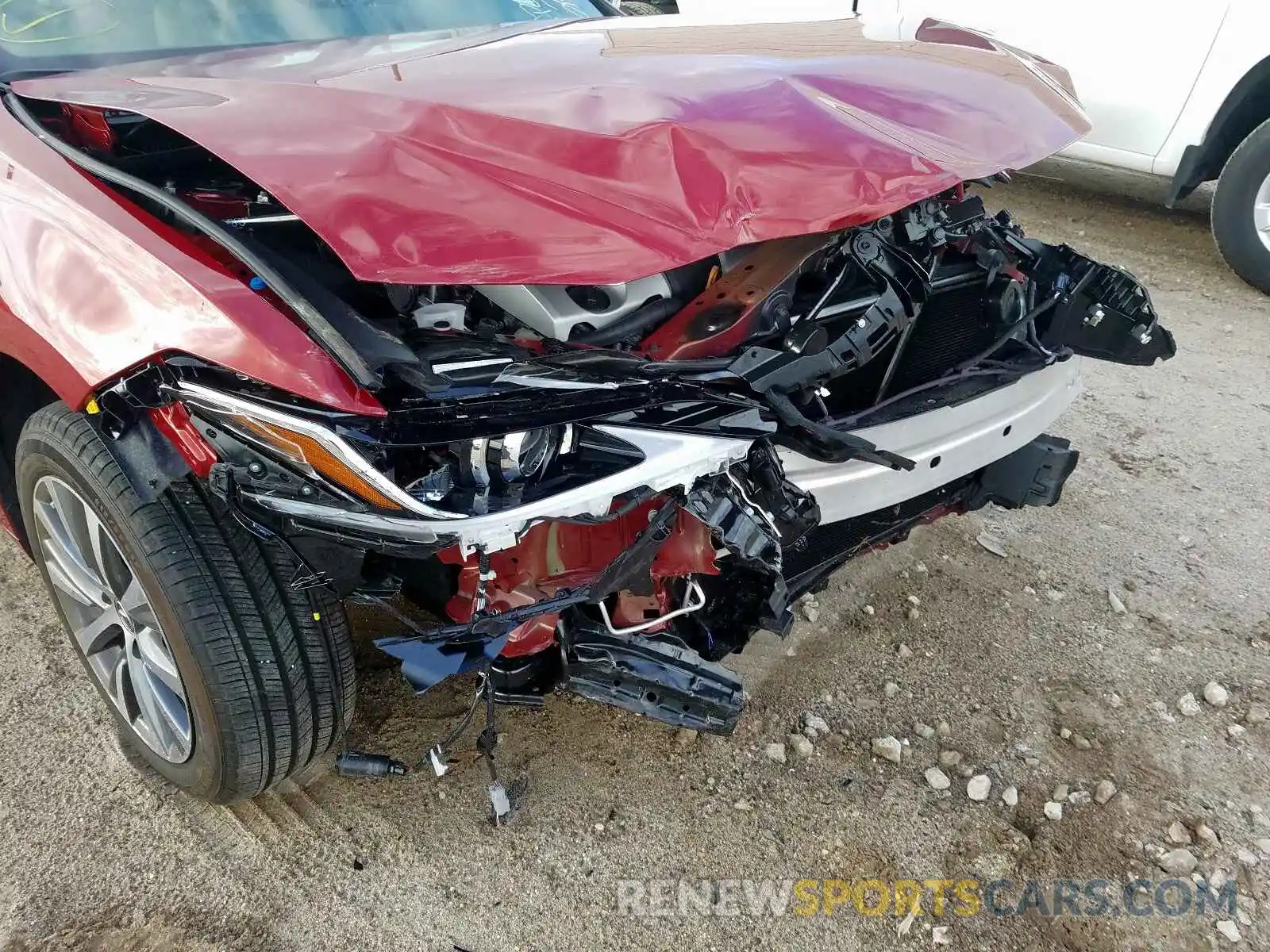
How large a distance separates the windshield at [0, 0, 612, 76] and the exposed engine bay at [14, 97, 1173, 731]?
0.29 m

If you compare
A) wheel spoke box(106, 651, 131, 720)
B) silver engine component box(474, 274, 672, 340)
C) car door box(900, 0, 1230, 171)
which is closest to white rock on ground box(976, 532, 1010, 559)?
silver engine component box(474, 274, 672, 340)

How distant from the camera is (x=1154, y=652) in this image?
2.53 meters

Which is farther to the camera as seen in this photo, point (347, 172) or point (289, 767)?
point (289, 767)

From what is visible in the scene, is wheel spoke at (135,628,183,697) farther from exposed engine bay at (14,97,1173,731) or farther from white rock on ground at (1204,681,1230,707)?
white rock on ground at (1204,681,1230,707)

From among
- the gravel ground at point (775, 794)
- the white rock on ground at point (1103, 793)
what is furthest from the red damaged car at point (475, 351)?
the white rock on ground at point (1103, 793)

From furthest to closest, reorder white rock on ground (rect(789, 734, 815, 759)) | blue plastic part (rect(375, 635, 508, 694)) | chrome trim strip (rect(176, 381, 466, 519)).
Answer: white rock on ground (rect(789, 734, 815, 759)), blue plastic part (rect(375, 635, 508, 694)), chrome trim strip (rect(176, 381, 466, 519))

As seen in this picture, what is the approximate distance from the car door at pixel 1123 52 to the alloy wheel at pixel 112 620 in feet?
15.6

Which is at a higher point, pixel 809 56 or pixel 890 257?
pixel 809 56

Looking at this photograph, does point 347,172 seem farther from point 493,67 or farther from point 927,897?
point 927,897

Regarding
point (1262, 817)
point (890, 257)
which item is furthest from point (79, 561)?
point (1262, 817)

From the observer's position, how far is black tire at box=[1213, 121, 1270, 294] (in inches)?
182

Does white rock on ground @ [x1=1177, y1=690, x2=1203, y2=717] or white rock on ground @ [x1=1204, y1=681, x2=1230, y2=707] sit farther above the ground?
white rock on ground @ [x1=1204, y1=681, x2=1230, y2=707]

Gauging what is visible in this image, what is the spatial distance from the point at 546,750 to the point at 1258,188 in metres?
4.77

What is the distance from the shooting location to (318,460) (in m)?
1.43
